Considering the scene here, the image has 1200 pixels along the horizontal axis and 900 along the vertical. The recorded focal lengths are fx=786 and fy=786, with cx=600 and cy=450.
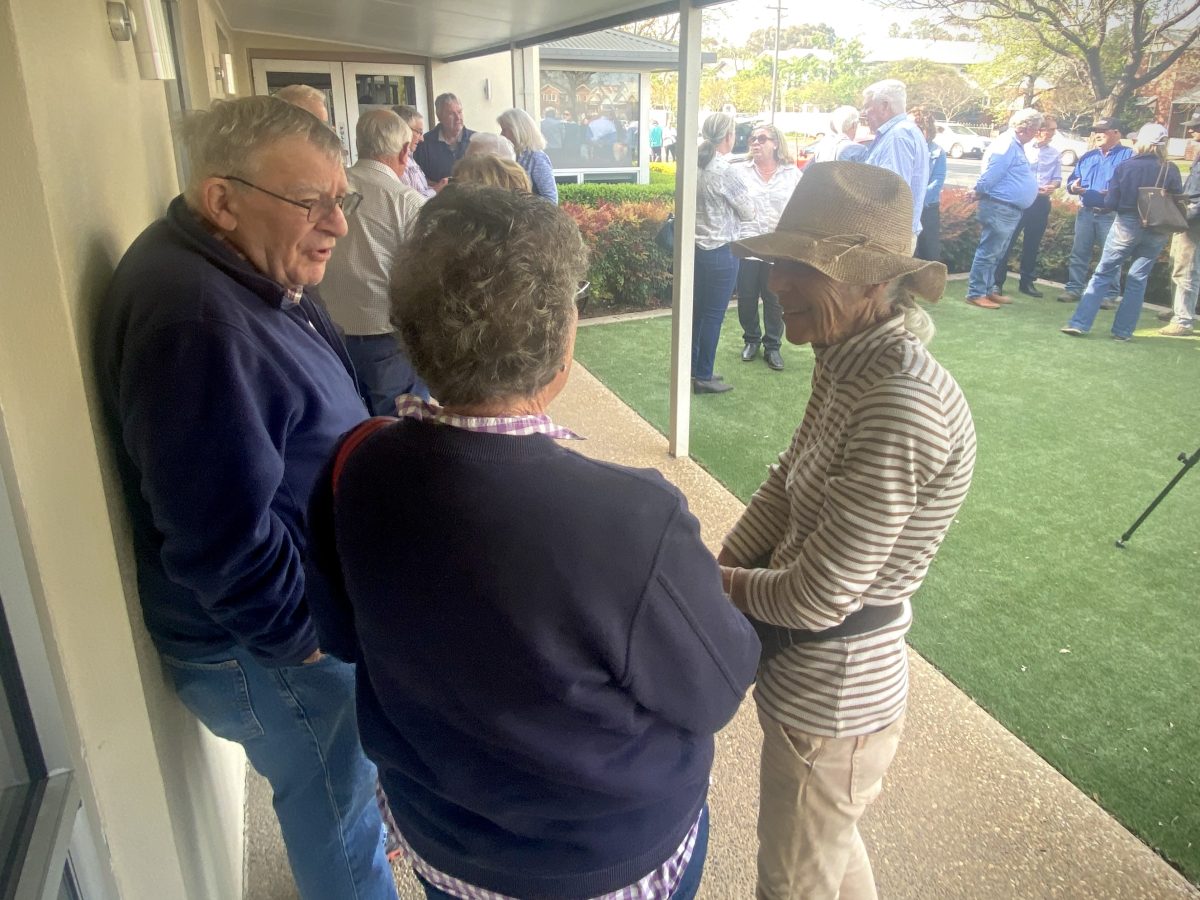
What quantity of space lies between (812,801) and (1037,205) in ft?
31.8

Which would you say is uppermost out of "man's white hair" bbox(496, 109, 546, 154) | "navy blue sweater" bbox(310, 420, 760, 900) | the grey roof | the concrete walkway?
the grey roof

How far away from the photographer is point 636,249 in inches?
343

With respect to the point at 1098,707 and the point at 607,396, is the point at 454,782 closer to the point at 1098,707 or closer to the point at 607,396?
the point at 1098,707

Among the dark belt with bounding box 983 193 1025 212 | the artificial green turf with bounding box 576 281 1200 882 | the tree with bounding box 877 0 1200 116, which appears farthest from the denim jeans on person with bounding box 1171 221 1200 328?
the tree with bounding box 877 0 1200 116

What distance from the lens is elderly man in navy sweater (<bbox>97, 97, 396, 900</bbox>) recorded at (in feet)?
4.12

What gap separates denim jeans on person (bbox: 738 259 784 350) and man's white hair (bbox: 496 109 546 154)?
1.96m

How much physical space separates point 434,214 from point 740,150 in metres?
18.4

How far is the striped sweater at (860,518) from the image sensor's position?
1.30 meters

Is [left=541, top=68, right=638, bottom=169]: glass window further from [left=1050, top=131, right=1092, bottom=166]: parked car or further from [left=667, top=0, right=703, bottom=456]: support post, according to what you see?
[left=667, top=0, right=703, bottom=456]: support post

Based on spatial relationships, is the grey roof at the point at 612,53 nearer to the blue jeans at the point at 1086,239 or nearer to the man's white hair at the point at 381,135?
the blue jeans at the point at 1086,239

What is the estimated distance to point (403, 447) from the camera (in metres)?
0.95

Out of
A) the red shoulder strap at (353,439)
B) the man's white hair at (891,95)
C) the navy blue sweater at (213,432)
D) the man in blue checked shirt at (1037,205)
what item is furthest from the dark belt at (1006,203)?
the red shoulder strap at (353,439)

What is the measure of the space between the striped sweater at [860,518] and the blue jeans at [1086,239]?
8430 millimetres

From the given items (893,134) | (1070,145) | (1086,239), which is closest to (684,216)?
(893,134)
